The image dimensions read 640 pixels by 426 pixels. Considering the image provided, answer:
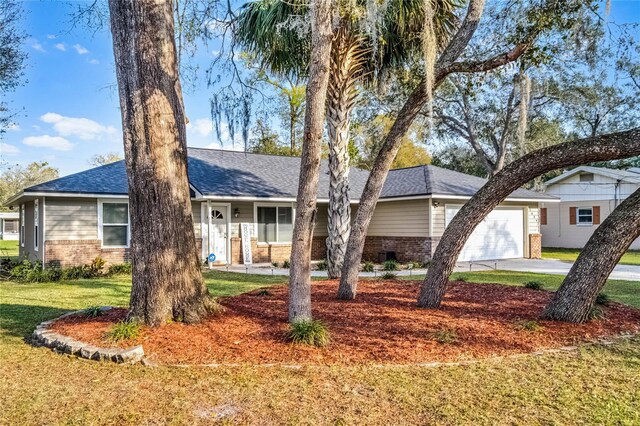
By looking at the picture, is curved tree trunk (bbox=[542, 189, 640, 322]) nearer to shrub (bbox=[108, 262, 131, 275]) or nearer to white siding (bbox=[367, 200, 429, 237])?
white siding (bbox=[367, 200, 429, 237])

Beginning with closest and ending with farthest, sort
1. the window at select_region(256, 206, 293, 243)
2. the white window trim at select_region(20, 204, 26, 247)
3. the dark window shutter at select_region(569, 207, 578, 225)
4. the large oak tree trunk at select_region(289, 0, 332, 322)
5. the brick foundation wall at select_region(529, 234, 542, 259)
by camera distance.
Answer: the large oak tree trunk at select_region(289, 0, 332, 322) → the window at select_region(256, 206, 293, 243) → the white window trim at select_region(20, 204, 26, 247) → the brick foundation wall at select_region(529, 234, 542, 259) → the dark window shutter at select_region(569, 207, 578, 225)

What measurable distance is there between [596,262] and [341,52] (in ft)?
20.9

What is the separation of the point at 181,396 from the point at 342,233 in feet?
23.7

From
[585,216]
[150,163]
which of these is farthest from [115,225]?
[585,216]

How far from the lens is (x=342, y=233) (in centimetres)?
1055

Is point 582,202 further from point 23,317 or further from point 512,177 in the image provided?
point 23,317

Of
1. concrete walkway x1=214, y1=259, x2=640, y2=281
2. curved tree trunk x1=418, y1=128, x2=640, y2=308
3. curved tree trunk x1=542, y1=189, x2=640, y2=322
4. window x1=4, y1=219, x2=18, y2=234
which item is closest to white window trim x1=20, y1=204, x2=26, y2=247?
concrete walkway x1=214, y1=259, x2=640, y2=281

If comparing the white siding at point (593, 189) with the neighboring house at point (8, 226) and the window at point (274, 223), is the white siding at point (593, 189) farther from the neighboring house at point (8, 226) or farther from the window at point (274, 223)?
the neighboring house at point (8, 226)

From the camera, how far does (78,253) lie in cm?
1280

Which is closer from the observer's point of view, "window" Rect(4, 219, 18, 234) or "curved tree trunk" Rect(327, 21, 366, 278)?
"curved tree trunk" Rect(327, 21, 366, 278)

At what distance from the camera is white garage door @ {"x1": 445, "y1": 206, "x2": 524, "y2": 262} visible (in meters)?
16.0

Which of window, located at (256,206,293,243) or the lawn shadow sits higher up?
window, located at (256,206,293,243)

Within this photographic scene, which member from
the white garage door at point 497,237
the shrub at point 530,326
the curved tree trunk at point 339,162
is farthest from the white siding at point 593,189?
the shrub at point 530,326

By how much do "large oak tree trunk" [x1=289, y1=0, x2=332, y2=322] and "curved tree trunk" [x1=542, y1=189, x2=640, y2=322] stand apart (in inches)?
129
